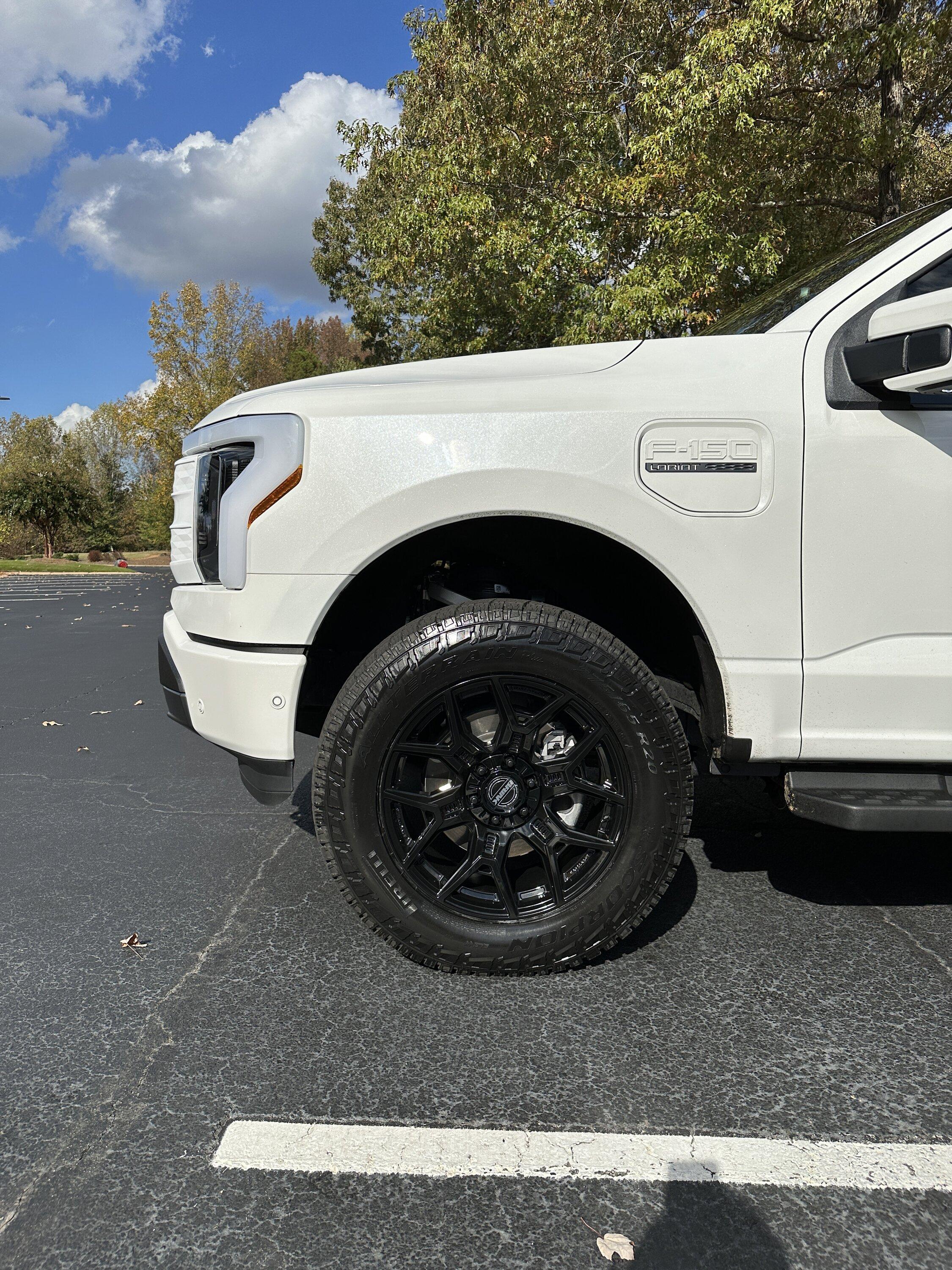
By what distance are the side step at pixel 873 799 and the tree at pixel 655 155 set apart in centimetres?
859

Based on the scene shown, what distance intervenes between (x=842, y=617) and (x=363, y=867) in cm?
134

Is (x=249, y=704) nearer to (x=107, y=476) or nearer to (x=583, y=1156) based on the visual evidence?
(x=583, y=1156)

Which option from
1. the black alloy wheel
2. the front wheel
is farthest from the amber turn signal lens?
the black alloy wheel

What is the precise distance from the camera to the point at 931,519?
83.8 inches

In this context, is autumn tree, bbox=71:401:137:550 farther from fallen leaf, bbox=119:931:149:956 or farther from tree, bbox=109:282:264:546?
fallen leaf, bbox=119:931:149:956

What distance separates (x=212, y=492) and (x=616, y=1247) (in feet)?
6.44

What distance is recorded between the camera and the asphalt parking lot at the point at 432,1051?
1482 mm

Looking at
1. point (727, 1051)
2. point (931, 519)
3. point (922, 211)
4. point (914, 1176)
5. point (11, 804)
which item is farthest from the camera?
point (11, 804)

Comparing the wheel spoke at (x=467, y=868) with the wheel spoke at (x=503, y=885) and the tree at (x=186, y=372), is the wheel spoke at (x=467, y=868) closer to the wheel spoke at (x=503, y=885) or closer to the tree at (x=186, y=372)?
the wheel spoke at (x=503, y=885)

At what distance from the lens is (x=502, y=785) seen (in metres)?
2.28

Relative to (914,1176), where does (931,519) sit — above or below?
above

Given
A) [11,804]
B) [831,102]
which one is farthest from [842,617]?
[831,102]

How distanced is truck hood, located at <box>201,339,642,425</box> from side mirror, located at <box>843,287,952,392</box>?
1.88 ft

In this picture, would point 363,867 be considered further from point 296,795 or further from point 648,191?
point 648,191
